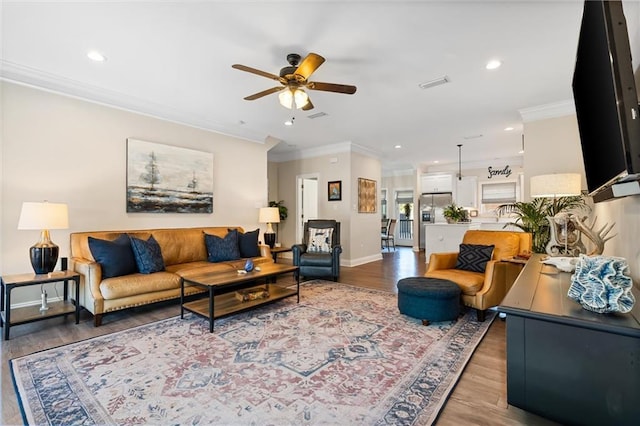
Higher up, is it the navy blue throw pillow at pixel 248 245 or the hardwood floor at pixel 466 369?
the navy blue throw pillow at pixel 248 245

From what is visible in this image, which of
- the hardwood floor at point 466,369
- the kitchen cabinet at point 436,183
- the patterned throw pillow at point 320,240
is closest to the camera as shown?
the hardwood floor at point 466,369

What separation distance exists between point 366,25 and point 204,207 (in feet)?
→ 12.2

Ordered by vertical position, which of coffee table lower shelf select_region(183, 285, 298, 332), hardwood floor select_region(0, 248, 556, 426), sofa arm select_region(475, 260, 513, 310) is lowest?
hardwood floor select_region(0, 248, 556, 426)

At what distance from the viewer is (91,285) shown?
3.00 metres

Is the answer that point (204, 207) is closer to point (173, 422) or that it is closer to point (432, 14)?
point (173, 422)

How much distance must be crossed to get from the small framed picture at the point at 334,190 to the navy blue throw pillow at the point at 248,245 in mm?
2519

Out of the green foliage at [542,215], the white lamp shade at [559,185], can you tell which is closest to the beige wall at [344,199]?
the green foliage at [542,215]

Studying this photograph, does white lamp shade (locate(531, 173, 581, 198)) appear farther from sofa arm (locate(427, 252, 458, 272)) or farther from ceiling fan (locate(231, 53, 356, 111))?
ceiling fan (locate(231, 53, 356, 111))

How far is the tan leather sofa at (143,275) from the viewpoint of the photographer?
3006 mm

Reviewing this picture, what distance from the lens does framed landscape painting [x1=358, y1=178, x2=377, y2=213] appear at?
6.84m

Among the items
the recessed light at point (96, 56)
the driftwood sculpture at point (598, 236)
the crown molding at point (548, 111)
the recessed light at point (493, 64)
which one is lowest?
the driftwood sculpture at point (598, 236)

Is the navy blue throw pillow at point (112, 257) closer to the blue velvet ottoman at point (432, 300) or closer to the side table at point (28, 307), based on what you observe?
the side table at point (28, 307)

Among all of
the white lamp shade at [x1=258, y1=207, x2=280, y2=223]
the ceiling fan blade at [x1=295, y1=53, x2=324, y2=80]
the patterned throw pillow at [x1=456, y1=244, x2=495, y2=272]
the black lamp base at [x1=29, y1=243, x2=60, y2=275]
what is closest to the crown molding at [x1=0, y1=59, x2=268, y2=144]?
the white lamp shade at [x1=258, y1=207, x2=280, y2=223]

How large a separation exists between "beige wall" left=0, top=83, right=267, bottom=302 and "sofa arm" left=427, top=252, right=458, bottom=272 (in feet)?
12.1
